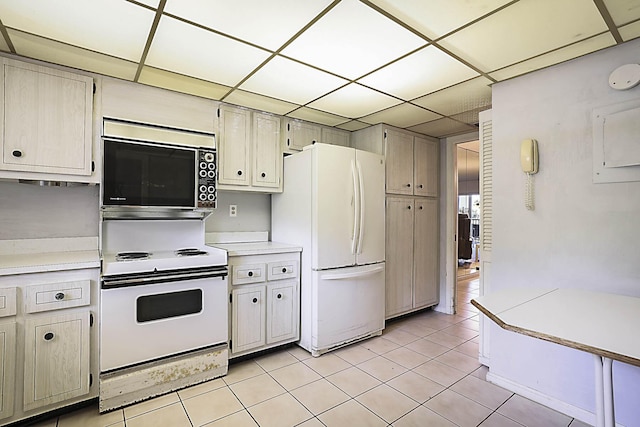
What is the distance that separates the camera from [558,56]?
78.1 inches

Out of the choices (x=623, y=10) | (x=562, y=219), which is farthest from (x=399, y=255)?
(x=623, y=10)

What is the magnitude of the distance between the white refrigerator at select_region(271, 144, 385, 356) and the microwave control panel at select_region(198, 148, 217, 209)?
77 cm

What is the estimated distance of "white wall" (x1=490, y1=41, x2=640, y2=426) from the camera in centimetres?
183

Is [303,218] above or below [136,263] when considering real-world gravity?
above

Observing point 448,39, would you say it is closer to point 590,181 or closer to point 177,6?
point 590,181

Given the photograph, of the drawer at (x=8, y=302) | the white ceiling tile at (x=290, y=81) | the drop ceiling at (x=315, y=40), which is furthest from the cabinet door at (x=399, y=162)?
the drawer at (x=8, y=302)

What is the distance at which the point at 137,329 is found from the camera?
2.07 meters

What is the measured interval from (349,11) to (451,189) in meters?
2.94

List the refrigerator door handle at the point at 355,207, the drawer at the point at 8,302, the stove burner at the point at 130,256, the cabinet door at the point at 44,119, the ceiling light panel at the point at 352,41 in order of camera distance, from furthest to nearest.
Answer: the refrigerator door handle at the point at 355,207 < the stove burner at the point at 130,256 < the cabinet door at the point at 44,119 < the drawer at the point at 8,302 < the ceiling light panel at the point at 352,41

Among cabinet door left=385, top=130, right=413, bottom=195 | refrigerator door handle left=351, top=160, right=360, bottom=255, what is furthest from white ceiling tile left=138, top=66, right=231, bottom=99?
cabinet door left=385, top=130, right=413, bottom=195

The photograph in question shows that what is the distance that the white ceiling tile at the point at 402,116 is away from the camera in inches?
118

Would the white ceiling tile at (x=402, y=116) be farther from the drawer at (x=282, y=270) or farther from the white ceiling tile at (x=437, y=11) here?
the drawer at (x=282, y=270)

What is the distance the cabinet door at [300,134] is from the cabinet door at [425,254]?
4.89ft

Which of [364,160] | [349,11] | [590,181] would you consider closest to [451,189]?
[364,160]
